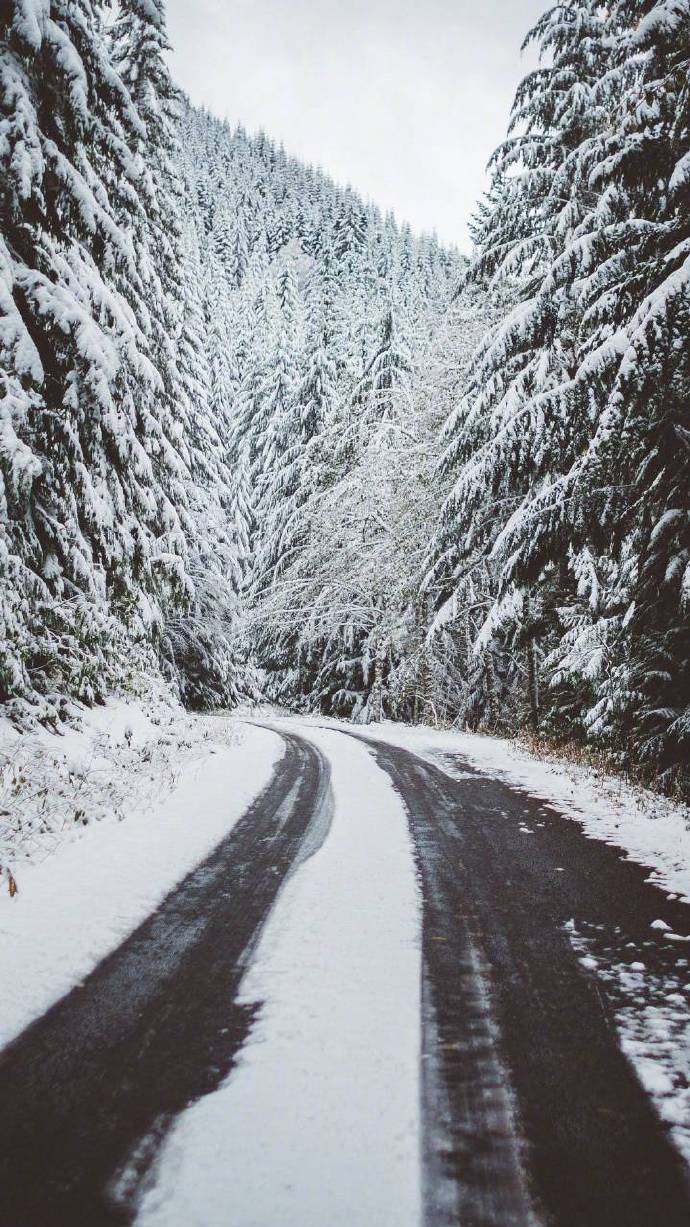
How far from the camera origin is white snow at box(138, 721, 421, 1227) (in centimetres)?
188

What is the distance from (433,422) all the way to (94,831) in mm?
15598

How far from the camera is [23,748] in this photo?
7641mm

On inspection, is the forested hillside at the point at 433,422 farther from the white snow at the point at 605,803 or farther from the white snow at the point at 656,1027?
the white snow at the point at 656,1027

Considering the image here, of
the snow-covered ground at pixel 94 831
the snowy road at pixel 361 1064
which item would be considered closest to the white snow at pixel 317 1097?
the snowy road at pixel 361 1064

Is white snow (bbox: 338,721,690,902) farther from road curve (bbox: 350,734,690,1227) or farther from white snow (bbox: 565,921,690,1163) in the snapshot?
white snow (bbox: 565,921,690,1163)

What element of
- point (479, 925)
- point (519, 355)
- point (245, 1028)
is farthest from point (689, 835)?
point (519, 355)

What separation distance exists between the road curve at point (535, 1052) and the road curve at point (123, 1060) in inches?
37.6

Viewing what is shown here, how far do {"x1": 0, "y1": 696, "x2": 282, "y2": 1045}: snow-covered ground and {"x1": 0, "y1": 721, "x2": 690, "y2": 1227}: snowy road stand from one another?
231 millimetres

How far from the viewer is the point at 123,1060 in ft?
8.50

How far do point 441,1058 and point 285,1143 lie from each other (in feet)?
2.60

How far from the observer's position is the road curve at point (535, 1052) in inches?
76.2

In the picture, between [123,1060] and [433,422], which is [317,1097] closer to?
[123,1060]

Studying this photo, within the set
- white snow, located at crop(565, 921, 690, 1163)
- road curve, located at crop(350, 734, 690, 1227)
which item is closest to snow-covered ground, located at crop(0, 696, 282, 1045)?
road curve, located at crop(350, 734, 690, 1227)

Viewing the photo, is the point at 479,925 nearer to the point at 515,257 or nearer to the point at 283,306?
the point at 515,257
